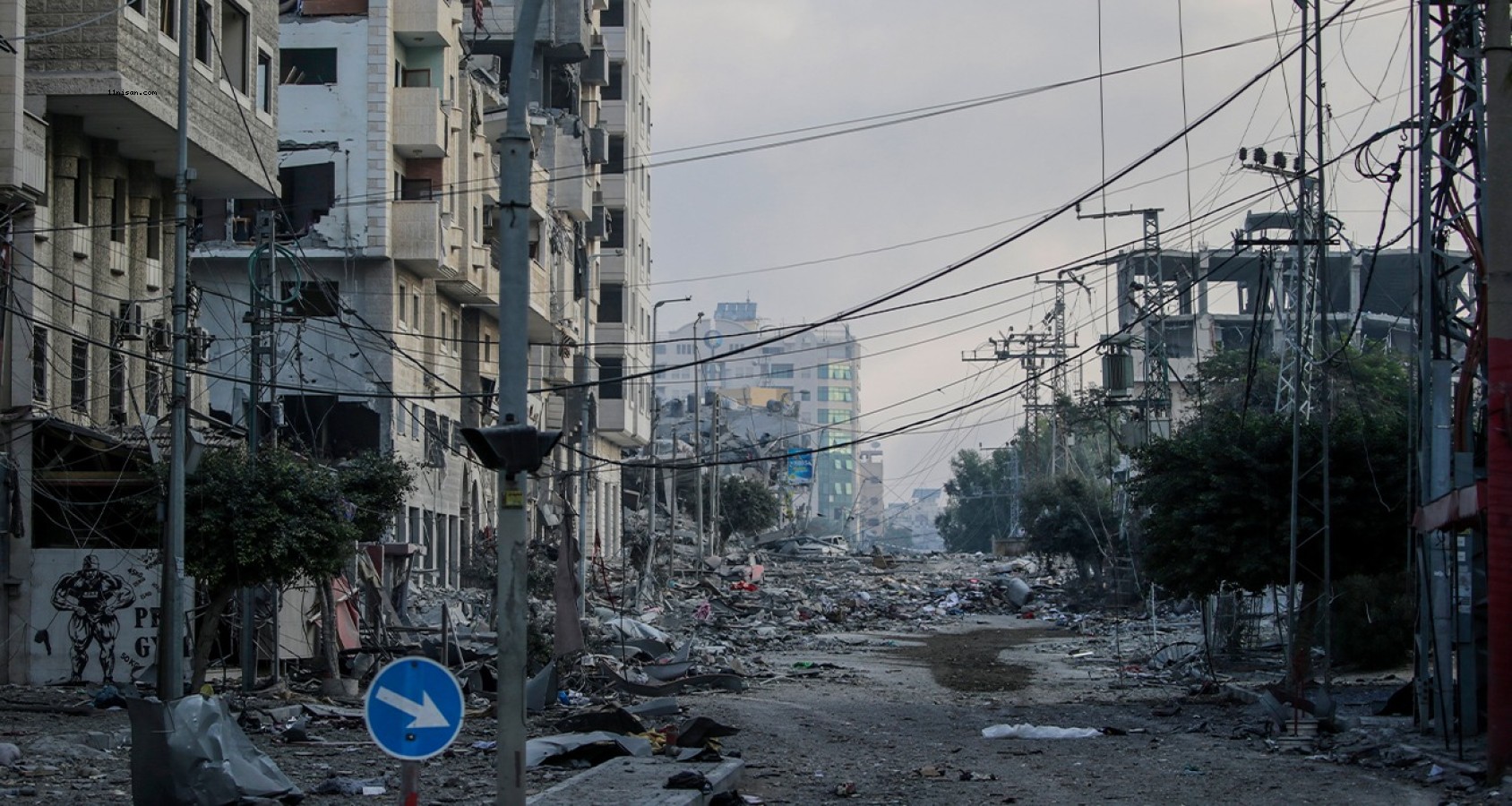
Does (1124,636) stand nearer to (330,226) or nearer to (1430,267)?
(330,226)

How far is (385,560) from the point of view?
35.4 m

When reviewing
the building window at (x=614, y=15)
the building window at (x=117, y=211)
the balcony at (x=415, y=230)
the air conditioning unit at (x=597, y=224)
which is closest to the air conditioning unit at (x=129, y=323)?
the building window at (x=117, y=211)

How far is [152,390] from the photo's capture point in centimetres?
2938

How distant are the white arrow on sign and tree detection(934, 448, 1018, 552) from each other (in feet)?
423

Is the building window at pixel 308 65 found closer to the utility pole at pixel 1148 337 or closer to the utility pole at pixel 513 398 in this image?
the utility pole at pixel 1148 337

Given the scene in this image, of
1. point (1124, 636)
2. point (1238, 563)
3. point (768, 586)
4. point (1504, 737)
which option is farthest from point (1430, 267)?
point (768, 586)

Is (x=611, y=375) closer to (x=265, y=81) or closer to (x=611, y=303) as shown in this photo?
(x=611, y=303)

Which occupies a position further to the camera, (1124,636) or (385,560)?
(1124,636)

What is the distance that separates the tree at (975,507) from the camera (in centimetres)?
13900

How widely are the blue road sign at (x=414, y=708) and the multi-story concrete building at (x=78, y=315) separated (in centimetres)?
1613

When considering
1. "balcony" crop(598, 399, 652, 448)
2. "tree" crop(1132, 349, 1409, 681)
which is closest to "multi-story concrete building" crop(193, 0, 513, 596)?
"balcony" crop(598, 399, 652, 448)

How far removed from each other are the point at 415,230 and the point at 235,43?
1300cm

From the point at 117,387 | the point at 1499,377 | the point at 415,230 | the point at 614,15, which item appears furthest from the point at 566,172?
the point at 1499,377

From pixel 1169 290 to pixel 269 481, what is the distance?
2043cm
